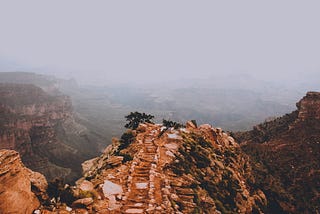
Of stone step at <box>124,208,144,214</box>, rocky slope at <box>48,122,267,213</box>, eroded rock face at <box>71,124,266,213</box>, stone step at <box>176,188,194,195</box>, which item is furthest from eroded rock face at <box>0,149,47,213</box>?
stone step at <box>176,188,194,195</box>

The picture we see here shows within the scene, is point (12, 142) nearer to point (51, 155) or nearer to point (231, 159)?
point (51, 155)

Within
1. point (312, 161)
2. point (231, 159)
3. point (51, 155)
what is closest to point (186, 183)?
point (231, 159)

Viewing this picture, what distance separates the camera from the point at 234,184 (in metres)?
28.0

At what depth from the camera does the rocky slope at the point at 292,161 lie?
125 ft

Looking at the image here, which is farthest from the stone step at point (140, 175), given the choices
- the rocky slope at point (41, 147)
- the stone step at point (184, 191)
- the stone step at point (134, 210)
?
the rocky slope at point (41, 147)

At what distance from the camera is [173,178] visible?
2170 cm

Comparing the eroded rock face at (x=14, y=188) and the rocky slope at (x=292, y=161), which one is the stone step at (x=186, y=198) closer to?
the eroded rock face at (x=14, y=188)

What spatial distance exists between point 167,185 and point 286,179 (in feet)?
117

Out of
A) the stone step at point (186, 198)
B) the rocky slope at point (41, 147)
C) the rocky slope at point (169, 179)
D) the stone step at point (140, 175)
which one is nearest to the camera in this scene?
the rocky slope at point (169, 179)

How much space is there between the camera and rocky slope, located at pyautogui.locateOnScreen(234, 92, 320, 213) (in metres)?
38.2

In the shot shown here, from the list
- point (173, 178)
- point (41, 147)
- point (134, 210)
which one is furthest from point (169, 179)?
point (41, 147)

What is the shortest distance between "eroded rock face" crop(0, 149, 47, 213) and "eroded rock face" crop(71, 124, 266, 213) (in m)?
3.89

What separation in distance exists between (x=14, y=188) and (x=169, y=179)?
1203cm

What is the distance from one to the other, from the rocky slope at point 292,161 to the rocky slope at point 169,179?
6612mm
